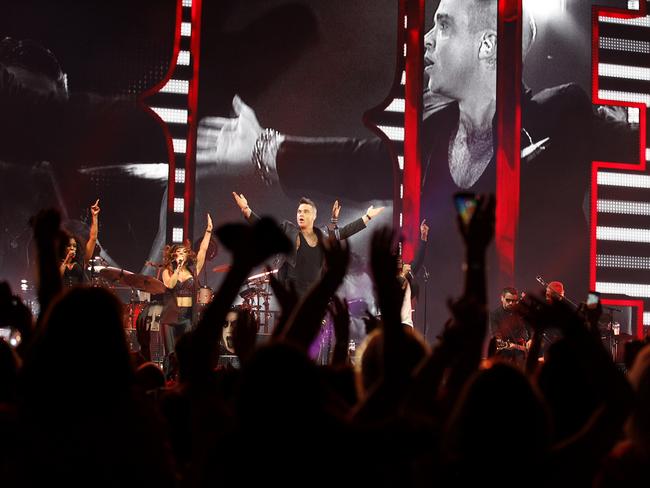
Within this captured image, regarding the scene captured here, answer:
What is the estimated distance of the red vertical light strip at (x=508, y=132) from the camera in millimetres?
14562

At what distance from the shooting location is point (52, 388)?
1860 mm

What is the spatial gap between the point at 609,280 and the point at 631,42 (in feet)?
13.2

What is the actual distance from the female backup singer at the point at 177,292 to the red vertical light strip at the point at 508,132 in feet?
17.8

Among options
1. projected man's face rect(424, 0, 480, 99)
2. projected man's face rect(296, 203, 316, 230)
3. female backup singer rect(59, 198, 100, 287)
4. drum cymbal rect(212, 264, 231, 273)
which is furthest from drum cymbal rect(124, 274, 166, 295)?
projected man's face rect(424, 0, 480, 99)

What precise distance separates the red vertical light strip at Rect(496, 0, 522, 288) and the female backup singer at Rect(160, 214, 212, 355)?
542 centimetres

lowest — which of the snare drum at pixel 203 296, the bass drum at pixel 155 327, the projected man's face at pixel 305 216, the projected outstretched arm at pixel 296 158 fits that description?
the bass drum at pixel 155 327

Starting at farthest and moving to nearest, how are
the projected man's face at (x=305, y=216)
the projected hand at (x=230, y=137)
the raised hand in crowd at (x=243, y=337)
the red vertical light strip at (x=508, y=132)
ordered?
1. the red vertical light strip at (x=508, y=132)
2. the projected hand at (x=230, y=137)
3. the projected man's face at (x=305, y=216)
4. the raised hand in crowd at (x=243, y=337)

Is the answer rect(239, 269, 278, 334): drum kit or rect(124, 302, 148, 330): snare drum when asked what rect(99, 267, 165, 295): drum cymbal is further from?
rect(239, 269, 278, 334): drum kit

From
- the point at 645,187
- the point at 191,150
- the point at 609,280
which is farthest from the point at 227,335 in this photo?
the point at 645,187

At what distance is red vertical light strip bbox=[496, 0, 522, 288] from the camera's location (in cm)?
1456

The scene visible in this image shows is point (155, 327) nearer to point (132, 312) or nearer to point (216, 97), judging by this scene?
point (132, 312)

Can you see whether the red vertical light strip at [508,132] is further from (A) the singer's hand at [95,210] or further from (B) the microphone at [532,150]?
(A) the singer's hand at [95,210]

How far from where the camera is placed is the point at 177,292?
37.1ft

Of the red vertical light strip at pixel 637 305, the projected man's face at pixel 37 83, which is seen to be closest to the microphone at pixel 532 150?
the red vertical light strip at pixel 637 305
